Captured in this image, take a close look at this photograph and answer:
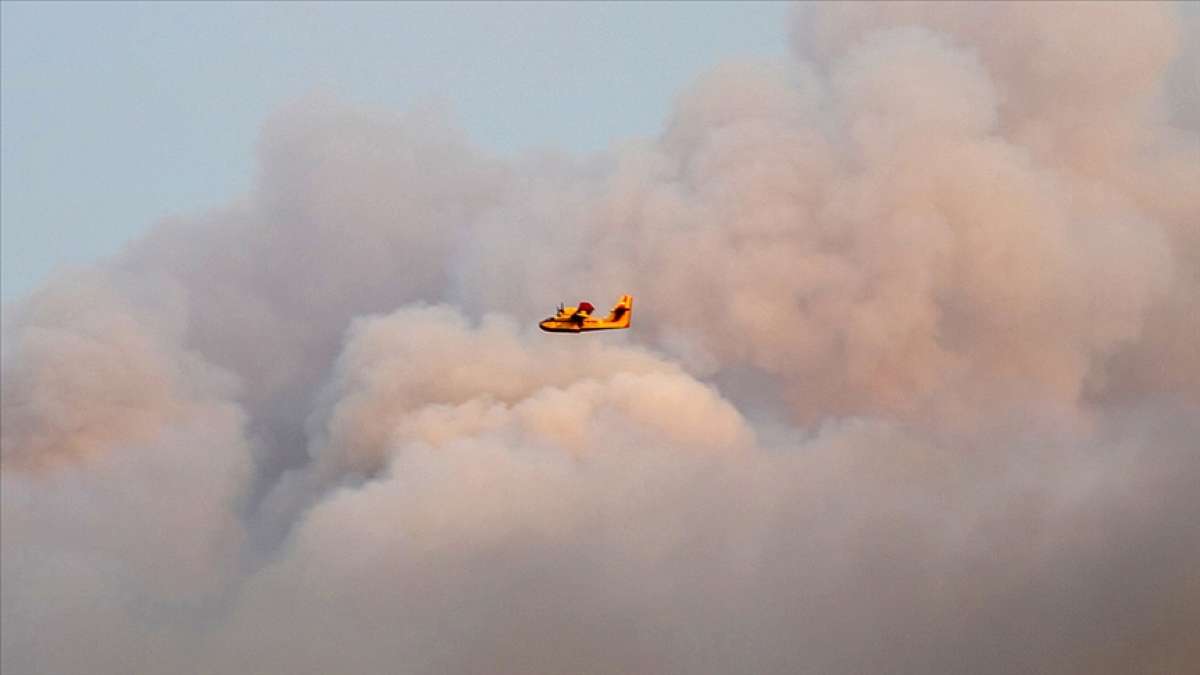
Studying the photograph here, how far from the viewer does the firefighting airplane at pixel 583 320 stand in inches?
3703

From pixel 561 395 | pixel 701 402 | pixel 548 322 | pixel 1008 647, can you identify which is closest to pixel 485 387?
pixel 561 395

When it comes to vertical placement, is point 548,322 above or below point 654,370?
below

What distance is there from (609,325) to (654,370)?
555 inches

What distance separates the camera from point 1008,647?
116 m

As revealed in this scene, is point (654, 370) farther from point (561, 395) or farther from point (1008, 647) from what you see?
point (1008, 647)

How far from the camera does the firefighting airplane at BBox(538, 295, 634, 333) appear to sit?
94062 millimetres

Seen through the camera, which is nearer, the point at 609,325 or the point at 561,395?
the point at 609,325

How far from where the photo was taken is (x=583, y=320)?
95438 millimetres

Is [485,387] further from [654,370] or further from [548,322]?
[548,322]

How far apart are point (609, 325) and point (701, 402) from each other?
1288cm

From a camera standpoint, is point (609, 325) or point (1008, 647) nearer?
point (609, 325)

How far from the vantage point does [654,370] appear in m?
112

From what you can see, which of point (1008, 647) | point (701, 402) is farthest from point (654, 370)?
point (1008, 647)

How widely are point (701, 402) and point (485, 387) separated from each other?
12860mm
